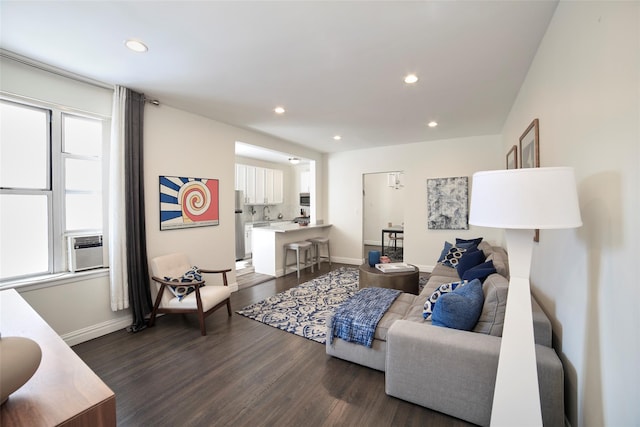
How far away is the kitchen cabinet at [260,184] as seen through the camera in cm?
681

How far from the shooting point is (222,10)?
1.73 m

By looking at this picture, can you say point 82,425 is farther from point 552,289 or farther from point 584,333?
point 552,289

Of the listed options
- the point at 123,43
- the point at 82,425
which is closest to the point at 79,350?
the point at 82,425

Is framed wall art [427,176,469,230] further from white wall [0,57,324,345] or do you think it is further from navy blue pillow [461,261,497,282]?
white wall [0,57,324,345]

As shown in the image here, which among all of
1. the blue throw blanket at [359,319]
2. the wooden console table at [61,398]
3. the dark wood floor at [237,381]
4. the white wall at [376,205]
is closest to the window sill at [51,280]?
the dark wood floor at [237,381]

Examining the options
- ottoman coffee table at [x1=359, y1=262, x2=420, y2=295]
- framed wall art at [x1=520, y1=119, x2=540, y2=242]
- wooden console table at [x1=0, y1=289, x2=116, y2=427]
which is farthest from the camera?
ottoman coffee table at [x1=359, y1=262, x2=420, y2=295]

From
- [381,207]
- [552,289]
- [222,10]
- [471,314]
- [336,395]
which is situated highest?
[222,10]

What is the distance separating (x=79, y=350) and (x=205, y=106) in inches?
117

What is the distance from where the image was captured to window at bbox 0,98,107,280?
239cm

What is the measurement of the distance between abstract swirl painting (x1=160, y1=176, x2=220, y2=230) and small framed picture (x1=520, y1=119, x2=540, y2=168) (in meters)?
3.82

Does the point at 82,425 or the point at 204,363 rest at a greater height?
the point at 82,425

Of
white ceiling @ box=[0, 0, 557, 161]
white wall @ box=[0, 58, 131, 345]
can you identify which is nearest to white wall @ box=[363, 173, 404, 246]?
white ceiling @ box=[0, 0, 557, 161]

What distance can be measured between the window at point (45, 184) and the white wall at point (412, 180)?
460 centimetres

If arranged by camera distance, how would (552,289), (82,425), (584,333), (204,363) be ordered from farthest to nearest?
(204,363) < (552,289) < (584,333) < (82,425)
